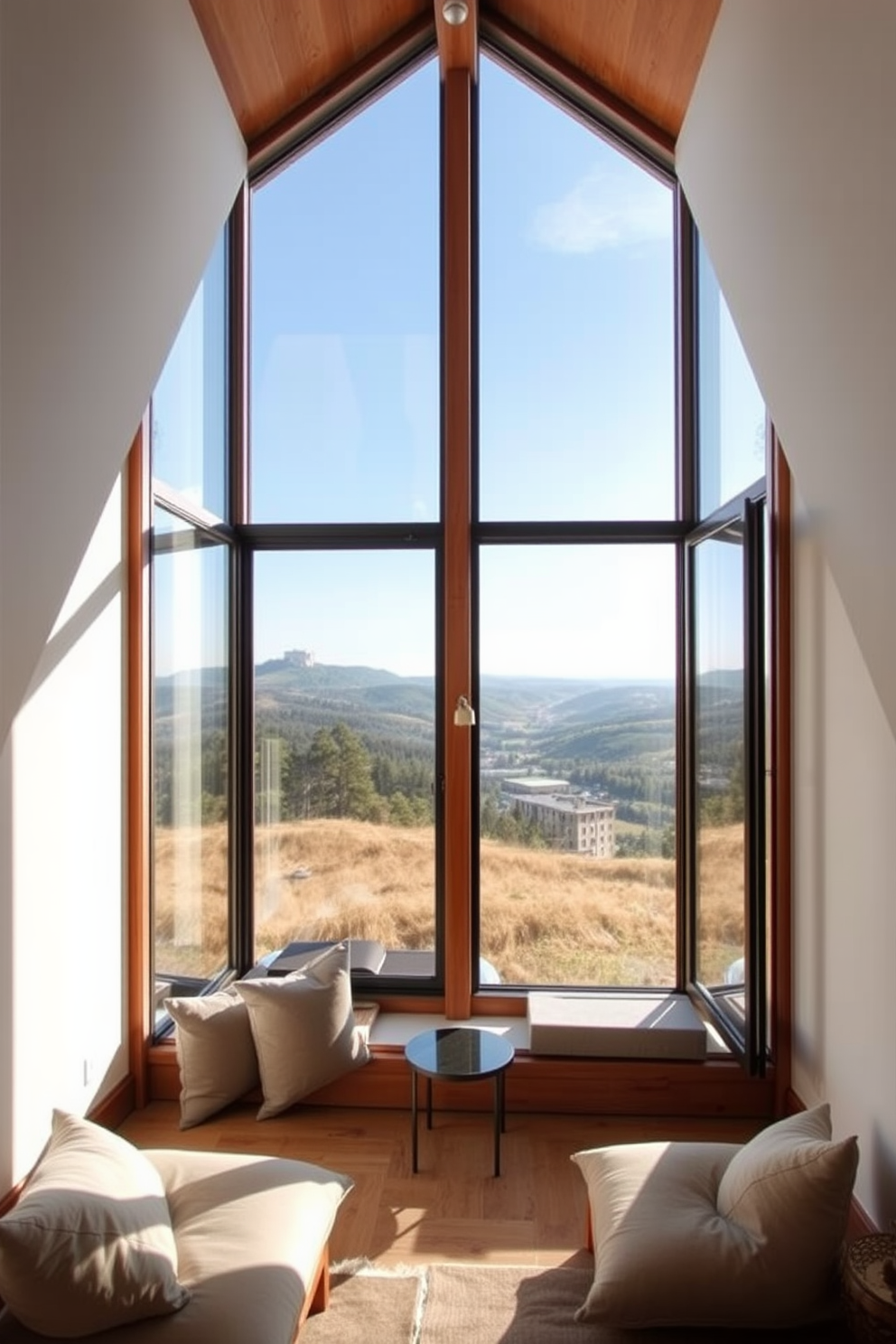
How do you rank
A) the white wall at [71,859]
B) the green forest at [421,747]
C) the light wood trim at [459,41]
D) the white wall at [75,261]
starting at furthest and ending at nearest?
the green forest at [421,747]
the light wood trim at [459,41]
the white wall at [71,859]
the white wall at [75,261]

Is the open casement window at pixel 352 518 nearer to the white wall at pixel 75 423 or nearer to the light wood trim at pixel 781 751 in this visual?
the white wall at pixel 75 423

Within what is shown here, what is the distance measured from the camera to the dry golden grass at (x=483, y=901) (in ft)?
12.4

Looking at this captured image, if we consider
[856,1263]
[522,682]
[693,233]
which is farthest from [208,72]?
[856,1263]

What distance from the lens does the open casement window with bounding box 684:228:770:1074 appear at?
9.56ft

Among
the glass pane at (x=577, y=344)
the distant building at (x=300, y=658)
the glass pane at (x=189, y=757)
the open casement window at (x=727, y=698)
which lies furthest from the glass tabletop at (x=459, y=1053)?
the glass pane at (x=577, y=344)

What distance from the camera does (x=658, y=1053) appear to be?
3268 mm

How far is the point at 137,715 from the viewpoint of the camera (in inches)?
124

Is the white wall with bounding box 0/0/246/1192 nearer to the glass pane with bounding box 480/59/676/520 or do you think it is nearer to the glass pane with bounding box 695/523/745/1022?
the glass pane with bounding box 480/59/676/520

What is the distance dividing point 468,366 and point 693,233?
120cm

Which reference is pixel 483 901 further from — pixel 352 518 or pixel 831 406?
pixel 831 406

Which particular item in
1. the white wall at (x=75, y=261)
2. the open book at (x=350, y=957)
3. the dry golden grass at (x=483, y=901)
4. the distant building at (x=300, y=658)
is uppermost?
the white wall at (x=75, y=261)

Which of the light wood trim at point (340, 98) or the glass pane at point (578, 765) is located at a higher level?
the light wood trim at point (340, 98)

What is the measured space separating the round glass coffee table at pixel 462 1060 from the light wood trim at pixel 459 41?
4074mm

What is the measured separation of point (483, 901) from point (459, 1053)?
93 centimetres
